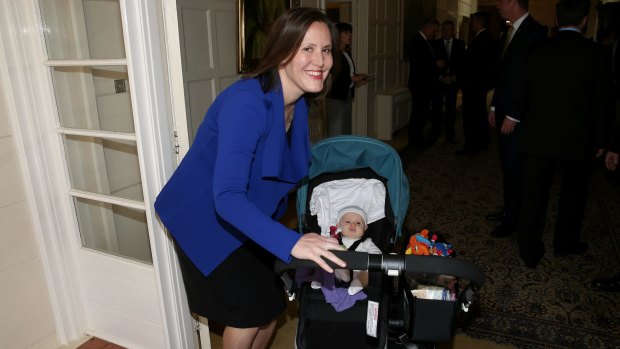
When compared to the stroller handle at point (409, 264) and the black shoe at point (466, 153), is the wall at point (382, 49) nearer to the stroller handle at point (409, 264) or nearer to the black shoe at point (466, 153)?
the black shoe at point (466, 153)

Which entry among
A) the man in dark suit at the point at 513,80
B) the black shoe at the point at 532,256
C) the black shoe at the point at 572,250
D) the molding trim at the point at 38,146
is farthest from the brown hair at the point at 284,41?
the black shoe at the point at 572,250

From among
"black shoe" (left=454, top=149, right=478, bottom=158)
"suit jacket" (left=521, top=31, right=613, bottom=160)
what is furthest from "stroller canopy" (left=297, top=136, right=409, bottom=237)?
"black shoe" (left=454, top=149, right=478, bottom=158)

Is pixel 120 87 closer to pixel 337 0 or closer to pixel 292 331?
pixel 292 331

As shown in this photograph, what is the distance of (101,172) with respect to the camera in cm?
213

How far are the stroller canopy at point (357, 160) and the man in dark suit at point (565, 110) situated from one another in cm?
104

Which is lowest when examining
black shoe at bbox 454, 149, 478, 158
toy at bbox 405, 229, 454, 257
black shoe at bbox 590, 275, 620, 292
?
black shoe at bbox 590, 275, 620, 292

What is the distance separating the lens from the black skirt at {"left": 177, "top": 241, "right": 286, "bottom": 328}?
1555mm

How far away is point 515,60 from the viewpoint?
298 centimetres

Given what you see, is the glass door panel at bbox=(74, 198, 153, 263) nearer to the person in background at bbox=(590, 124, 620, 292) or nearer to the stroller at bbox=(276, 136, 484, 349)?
the stroller at bbox=(276, 136, 484, 349)

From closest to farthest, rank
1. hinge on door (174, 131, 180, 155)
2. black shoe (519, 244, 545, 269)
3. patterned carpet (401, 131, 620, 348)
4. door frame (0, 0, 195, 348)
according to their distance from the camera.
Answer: door frame (0, 0, 195, 348) < hinge on door (174, 131, 180, 155) < patterned carpet (401, 131, 620, 348) < black shoe (519, 244, 545, 269)

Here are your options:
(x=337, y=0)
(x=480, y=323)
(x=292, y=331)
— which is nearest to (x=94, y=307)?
(x=292, y=331)

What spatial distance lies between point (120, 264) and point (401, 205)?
1.36 m

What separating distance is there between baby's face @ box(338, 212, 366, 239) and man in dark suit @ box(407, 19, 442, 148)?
4135 millimetres

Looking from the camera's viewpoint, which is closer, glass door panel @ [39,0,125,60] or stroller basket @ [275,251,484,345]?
stroller basket @ [275,251,484,345]
